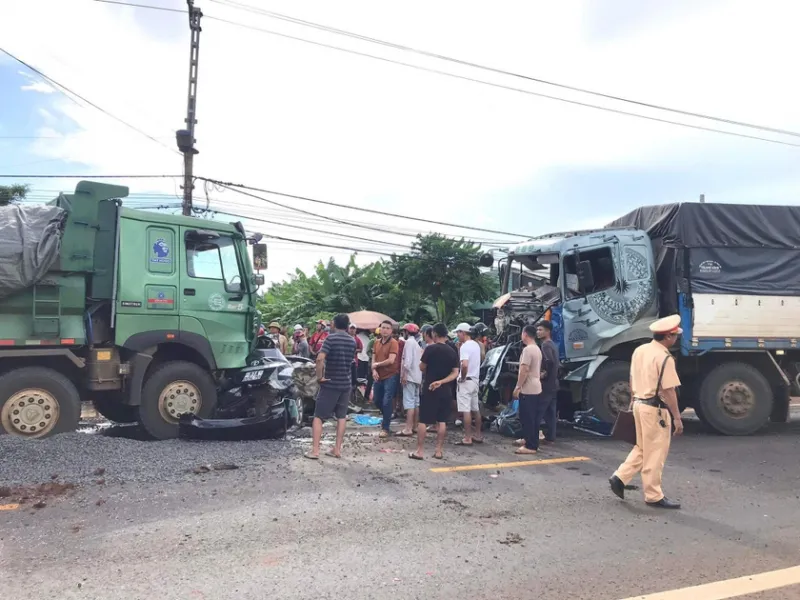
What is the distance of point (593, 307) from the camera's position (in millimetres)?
9156

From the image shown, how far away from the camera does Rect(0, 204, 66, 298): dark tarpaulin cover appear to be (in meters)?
6.96

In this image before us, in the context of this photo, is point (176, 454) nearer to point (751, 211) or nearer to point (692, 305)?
point (692, 305)

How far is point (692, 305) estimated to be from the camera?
29.3ft

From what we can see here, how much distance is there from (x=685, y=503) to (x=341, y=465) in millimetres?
3275

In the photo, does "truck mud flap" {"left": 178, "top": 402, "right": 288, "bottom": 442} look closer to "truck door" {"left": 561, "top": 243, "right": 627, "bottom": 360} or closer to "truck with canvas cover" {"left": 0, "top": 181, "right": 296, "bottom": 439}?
"truck with canvas cover" {"left": 0, "top": 181, "right": 296, "bottom": 439}

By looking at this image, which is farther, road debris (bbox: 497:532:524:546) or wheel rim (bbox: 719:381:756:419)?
wheel rim (bbox: 719:381:756:419)

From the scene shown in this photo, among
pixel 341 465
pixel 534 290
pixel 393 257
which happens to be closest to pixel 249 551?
pixel 341 465

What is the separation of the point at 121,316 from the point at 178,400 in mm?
1255

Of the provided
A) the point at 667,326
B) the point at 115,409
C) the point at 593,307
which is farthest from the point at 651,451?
the point at 115,409

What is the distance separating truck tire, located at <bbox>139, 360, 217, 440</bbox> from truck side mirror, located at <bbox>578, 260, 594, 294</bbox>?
17.6 feet

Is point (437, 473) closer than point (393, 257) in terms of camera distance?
Yes

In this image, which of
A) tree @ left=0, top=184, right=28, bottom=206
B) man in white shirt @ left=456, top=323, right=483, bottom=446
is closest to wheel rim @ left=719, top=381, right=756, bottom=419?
man in white shirt @ left=456, top=323, right=483, bottom=446

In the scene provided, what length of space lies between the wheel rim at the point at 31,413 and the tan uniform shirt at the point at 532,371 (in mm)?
5421

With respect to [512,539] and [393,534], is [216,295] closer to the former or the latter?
[393,534]
